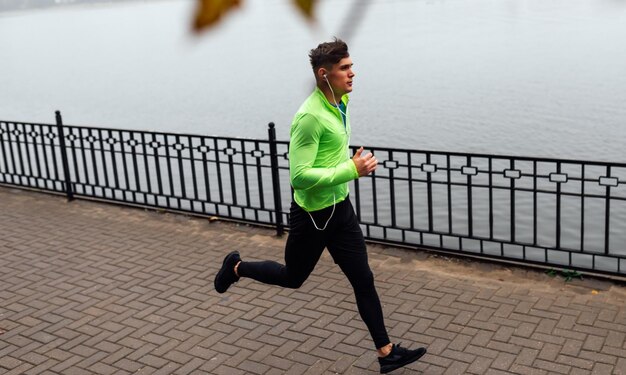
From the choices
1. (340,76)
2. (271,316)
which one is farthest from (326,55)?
(271,316)

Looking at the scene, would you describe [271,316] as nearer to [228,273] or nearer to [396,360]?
[228,273]

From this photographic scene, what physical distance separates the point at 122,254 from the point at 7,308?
1.40 m

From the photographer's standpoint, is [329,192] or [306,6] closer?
[306,6]

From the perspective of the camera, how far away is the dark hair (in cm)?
384

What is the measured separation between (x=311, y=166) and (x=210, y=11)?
323cm

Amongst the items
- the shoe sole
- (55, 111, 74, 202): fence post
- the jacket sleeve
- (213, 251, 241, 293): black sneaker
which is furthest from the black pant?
(55, 111, 74, 202): fence post

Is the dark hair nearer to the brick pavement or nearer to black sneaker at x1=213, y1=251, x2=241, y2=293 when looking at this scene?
black sneaker at x1=213, y1=251, x2=241, y2=293

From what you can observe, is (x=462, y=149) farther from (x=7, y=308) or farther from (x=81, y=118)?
(x=81, y=118)

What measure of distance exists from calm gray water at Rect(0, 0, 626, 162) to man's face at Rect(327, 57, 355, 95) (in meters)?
1.25

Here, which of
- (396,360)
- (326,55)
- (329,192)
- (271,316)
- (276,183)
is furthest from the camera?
(276,183)

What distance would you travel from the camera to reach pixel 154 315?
5.74 m

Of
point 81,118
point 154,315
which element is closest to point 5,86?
point 81,118

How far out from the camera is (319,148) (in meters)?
4.11

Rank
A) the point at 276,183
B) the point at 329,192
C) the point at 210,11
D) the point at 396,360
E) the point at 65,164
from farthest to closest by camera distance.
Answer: the point at 65,164, the point at 276,183, the point at 396,360, the point at 329,192, the point at 210,11
